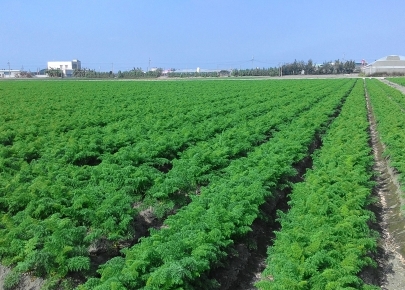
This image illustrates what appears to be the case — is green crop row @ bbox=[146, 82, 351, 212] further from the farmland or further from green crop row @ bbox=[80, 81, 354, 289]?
green crop row @ bbox=[80, 81, 354, 289]

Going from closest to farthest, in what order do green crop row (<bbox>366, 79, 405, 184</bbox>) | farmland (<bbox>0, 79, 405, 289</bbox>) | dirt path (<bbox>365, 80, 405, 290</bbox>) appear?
farmland (<bbox>0, 79, 405, 289</bbox>) < dirt path (<bbox>365, 80, 405, 290</bbox>) < green crop row (<bbox>366, 79, 405, 184</bbox>)

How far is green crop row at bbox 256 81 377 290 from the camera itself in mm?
6219

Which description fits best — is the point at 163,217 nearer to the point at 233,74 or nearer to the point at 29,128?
the point at 29,128

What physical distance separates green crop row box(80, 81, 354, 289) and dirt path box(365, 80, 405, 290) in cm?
273

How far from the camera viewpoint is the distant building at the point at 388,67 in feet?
388

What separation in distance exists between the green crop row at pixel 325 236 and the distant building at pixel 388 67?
119 m

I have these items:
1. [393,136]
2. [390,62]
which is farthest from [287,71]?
[393,136]

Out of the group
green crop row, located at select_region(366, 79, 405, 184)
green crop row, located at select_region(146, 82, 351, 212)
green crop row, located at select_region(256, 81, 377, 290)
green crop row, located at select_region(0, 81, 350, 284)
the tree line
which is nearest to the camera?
green crop row, located at select_region(256, 81, 377, 290)

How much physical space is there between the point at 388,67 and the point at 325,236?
→ 127918 millimetres

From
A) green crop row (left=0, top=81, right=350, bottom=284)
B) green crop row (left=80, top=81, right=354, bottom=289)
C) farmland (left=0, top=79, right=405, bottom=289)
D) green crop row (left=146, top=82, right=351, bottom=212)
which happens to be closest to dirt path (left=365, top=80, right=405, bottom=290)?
farmland (left=0, top=79, right=405, bottom=289)

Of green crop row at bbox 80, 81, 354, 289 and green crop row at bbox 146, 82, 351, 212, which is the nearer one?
green crop row at bbox 80, 81, 354, 289

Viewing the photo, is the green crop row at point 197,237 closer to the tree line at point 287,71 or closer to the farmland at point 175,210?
the farmland at point 175,210

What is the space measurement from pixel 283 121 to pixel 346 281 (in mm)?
16193

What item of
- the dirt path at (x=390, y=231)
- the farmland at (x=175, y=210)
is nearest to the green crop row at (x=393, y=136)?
the farmland at (x=175, y=210)
